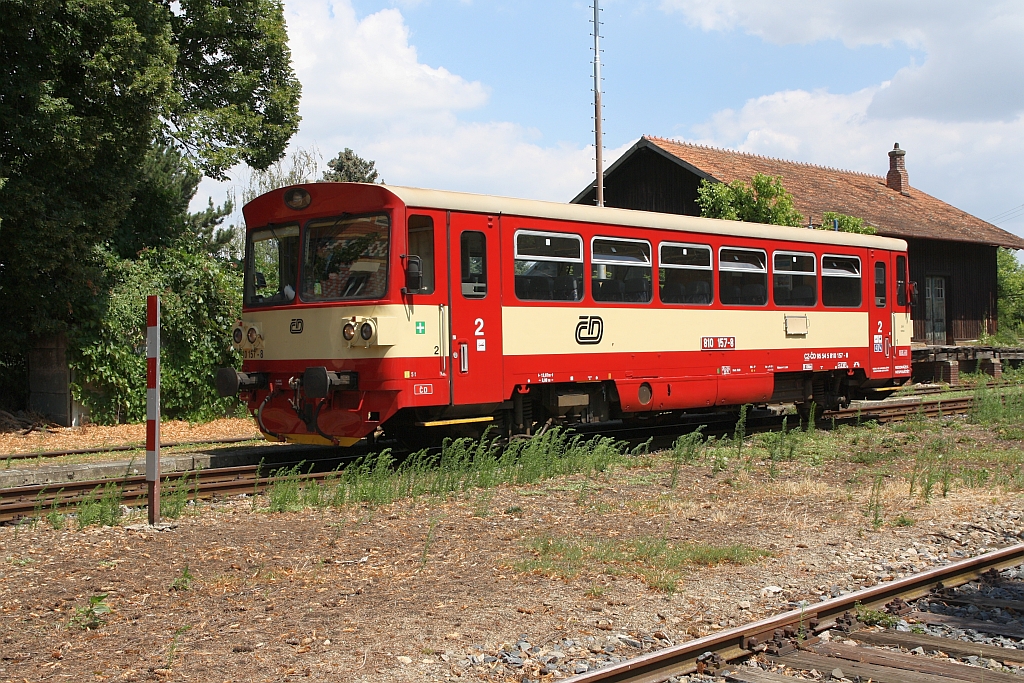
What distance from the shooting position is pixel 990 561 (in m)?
7.11

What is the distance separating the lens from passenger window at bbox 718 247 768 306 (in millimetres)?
14164

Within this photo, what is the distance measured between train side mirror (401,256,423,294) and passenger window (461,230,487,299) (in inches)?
30.5

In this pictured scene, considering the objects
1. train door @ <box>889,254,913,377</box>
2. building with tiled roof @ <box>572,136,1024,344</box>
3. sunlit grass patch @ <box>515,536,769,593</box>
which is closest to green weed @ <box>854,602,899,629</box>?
sunlit grass patch @ <box>515,536,769,593</box>

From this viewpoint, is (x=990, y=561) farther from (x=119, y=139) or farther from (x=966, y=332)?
(x=966, y=332)

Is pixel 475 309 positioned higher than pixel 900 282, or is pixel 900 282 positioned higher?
pixel 900 282

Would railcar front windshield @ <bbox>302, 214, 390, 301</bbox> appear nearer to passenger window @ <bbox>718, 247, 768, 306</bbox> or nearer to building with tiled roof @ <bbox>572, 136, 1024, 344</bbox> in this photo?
passenger window @ <bbox>718, 247, 768, 306</bbox>

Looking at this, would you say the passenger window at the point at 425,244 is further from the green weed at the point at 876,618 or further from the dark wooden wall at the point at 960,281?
the dark wooden wall at the point at 960,281

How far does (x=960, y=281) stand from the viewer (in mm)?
35250

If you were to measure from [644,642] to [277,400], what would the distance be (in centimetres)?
705

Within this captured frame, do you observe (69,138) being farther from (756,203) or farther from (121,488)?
(756,203)

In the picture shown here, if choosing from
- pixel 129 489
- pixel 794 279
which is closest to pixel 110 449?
pixel 129 489

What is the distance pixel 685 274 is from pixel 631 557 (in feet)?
23.2

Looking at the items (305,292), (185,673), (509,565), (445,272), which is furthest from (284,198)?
(185,673)

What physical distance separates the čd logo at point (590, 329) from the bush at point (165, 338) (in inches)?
265
